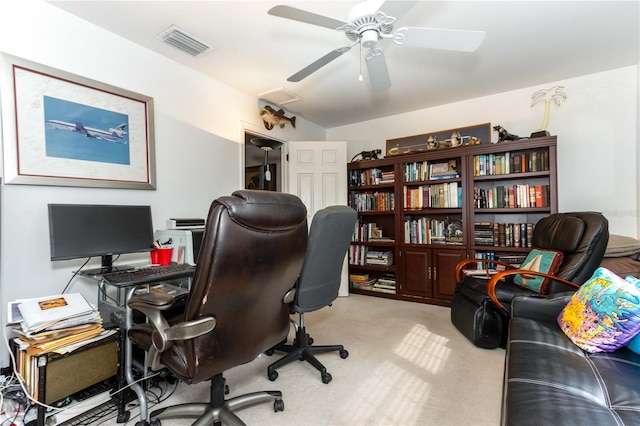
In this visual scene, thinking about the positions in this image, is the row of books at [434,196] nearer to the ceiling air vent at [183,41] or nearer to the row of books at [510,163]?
the row of books at [510,163]

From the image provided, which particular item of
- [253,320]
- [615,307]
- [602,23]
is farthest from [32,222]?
[602,23]

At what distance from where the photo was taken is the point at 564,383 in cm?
106

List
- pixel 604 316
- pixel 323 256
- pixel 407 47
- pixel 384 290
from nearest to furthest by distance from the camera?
pixel 604 316
pixel 323 256
pixel 407 47
pixel 384 290

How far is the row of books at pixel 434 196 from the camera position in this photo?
343 centimetres

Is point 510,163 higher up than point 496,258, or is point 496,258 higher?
point 510,163

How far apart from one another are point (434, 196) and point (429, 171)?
0.33m

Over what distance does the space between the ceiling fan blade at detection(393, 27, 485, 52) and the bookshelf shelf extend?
1.84 meters

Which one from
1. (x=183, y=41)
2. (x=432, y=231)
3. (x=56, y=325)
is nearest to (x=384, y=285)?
(x=432, y=231)

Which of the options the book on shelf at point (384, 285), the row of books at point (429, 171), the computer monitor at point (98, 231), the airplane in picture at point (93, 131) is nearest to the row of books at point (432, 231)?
Result: the row of books at point (429, 171)

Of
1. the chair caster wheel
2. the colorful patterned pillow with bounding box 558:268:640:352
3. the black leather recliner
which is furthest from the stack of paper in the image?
the black leather recliner

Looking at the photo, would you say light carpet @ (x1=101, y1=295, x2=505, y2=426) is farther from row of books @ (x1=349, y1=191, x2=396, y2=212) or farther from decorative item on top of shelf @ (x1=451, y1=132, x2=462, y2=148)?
decorative item on top of shelf @ (x1=451, y1=132, x2=462, y2=148)

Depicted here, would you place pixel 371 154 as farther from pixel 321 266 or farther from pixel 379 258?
pixel 321 266

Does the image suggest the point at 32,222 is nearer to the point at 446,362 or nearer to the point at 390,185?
the point at 446,362

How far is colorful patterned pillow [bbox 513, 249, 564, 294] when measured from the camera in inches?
89.2
